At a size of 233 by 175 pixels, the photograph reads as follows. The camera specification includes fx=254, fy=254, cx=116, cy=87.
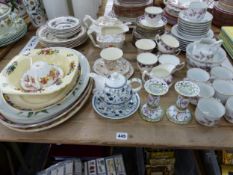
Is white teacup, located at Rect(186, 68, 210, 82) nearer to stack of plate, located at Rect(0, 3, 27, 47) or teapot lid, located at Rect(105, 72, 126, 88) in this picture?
teapot lid, located at Rect(105, 72, 126, 88)

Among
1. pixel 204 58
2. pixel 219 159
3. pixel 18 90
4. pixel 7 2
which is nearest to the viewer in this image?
pixel 18 90

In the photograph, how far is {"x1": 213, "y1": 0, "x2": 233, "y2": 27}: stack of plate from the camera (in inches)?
38.2

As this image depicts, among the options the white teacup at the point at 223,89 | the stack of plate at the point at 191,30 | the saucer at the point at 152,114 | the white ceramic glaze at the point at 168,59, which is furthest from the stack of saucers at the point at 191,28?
the saucer at the point at 152,114

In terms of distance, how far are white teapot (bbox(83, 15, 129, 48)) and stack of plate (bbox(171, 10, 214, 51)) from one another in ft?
0.62

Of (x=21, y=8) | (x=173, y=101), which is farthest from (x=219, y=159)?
(x=21, y=8)

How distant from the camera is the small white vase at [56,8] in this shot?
3.26ft

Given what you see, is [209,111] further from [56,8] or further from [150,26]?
[56,8]

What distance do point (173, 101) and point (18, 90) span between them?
1.36ft

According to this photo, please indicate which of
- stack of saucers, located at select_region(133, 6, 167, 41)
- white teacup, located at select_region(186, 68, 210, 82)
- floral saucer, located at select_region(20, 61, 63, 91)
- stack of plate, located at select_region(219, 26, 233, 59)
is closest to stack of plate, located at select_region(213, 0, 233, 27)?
stack of plate, located at select_region(219, 26, 233, 59)

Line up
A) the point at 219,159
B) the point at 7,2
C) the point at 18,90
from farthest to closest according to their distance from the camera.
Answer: the point at 7,2 < the point at 219,159 < the point at 18,90

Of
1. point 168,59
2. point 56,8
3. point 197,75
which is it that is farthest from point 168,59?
point 56,8

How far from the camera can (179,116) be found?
2.18 ft

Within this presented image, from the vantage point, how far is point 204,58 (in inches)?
29.9

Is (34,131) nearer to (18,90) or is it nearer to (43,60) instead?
(18,90)
